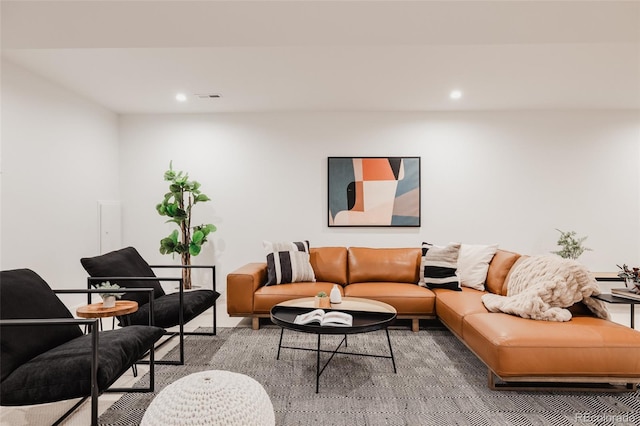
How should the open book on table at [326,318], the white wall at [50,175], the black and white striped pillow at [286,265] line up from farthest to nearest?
the black and white striped pillow at [286,265] < the white wall at [50,175] < the open book on table at [326,318]

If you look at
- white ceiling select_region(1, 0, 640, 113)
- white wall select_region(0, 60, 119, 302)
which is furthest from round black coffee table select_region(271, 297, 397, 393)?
white wall select_region(0, 60, 119, 302)

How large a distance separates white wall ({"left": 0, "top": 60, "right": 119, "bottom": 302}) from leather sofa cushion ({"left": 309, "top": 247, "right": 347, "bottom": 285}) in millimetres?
2701

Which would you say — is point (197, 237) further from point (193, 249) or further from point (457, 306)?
point (457, 306)

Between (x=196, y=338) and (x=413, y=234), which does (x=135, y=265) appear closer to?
(x=196, y=338)

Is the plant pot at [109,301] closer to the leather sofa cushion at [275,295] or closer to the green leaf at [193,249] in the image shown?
the leather sofa cushion at [275,295]

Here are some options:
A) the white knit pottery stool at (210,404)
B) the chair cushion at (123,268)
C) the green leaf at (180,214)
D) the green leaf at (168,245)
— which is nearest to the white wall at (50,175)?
the green leaf at (168,245)

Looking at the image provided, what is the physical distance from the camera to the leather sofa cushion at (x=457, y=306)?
3.09 m

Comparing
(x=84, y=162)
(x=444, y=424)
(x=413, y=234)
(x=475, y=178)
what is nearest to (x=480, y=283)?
(x=413, y=234)

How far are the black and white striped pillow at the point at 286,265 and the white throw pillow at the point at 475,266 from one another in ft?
5.26

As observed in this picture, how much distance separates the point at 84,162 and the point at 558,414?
509 centimetres

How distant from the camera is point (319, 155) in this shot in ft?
17.1

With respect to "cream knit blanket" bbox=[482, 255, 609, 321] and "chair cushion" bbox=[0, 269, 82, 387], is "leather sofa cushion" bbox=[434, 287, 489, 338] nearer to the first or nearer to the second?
"cream knit blanket" bbox=[482, 255, 609, 321]

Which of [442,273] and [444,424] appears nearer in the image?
[444,424]

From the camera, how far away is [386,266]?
14.4ft
